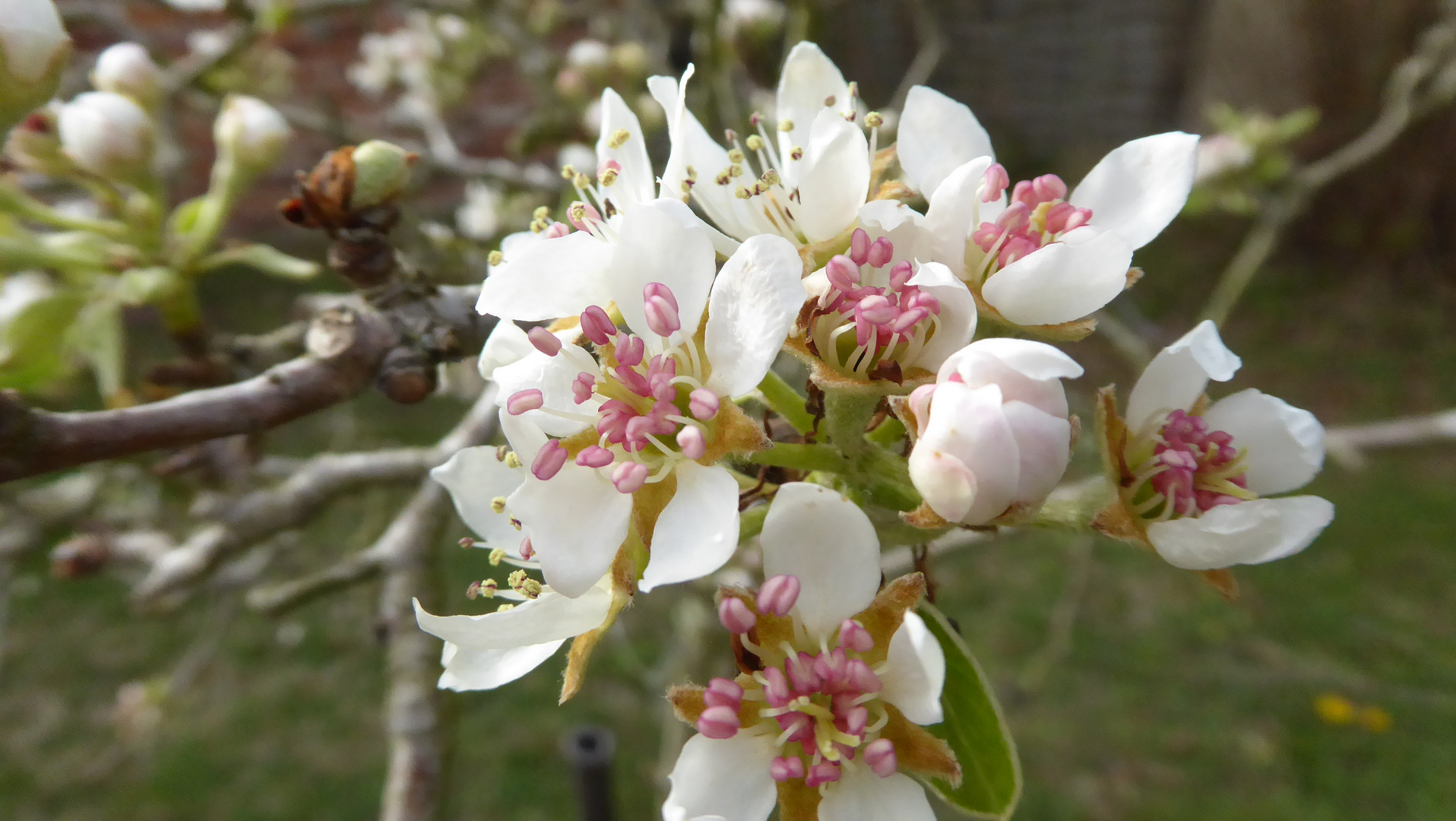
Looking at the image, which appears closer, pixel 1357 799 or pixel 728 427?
pixel 728 427

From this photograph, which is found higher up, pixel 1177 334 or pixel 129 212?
pixel 129 212

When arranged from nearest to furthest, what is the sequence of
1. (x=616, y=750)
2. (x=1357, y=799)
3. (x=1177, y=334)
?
(x=1357, y=799) → (x=616, y=750) → (x=1177, y=334)

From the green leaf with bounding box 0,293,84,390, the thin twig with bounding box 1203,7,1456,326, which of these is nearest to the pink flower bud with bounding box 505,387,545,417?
the green leaf with bounding box 0,293,84,390

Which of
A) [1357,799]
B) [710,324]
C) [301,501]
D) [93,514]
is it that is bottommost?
Result: [1357,799]

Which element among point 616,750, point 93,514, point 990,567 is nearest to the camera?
point 93,514

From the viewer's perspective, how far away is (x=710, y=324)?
0.53 meters

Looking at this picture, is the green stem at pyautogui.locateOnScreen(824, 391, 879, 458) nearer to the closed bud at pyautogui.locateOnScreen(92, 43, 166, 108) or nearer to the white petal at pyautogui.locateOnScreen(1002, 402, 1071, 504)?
the white petal at pyautogui.locateOnScreen(1002, 402, 1071, 504)

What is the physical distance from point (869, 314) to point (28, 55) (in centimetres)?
67

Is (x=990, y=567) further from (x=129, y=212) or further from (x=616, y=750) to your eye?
(x=129, y=212)

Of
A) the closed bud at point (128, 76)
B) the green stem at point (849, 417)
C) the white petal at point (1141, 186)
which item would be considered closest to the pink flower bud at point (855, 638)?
the green stem at point (849, 417)

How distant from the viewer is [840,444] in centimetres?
56

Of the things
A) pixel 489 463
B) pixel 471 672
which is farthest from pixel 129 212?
pixel 471 672

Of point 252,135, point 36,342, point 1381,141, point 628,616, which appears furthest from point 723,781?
point 1381,141

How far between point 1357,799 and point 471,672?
2.60 meters
